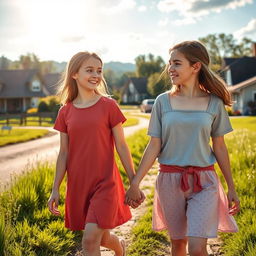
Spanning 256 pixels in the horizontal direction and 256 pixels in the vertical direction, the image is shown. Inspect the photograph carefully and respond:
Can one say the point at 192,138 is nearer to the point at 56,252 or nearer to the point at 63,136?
the point at 63,136

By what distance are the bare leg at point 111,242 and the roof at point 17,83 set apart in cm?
5587

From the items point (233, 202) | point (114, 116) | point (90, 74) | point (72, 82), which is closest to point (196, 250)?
point (233, 202)

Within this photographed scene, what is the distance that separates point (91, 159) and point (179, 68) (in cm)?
106

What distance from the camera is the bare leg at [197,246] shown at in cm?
306

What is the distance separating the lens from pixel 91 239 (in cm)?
331

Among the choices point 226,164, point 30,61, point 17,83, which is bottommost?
point 226,164

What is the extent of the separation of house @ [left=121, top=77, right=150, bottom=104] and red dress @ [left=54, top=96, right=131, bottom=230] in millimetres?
81900

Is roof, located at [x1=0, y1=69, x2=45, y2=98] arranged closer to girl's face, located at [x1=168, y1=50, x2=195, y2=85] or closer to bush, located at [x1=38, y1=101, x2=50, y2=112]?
bush, located at [x1=38, y1=101, x2=50, y2=112]

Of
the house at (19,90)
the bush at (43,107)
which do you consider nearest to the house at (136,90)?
the house at (19,90)

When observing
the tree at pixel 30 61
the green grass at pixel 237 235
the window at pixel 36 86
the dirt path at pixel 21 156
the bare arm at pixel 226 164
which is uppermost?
the tree at pixel 30 61

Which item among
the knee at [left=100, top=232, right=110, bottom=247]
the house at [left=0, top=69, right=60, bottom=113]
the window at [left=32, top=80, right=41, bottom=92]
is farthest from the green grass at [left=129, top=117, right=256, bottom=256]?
the window at [left=32, top=80, right=41, bottom=92]

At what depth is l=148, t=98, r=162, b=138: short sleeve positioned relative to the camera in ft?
11.3

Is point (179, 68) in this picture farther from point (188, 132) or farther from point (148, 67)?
point (148, 67)

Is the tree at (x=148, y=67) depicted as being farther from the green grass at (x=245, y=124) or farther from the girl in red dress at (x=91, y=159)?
the girl in red dress at (x=91, y=159)
